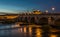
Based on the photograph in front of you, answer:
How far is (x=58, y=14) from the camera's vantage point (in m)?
88.3

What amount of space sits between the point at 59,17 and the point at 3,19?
197ft

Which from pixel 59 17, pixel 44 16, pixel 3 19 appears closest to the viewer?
pixel 59 17

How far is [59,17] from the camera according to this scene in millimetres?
86812

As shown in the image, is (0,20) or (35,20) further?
(0,20)

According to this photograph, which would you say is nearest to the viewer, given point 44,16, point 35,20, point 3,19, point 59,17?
point 59,17

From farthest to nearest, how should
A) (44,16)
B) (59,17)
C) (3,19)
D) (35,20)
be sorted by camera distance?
1. (3,19)
2. (35,20)
3. (44,16)
4. (59,17)

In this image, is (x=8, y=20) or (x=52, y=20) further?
(x=8, y=20)

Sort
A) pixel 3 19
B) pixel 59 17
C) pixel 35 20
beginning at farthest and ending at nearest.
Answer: pixel 3 19, pixel 35 20, pixel 59 17

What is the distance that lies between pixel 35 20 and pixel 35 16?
108 inches

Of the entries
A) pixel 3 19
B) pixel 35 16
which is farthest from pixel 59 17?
pixel 3 19

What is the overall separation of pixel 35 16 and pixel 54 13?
1065 centimetres

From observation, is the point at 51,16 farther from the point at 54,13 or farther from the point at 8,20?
the point at 8,20

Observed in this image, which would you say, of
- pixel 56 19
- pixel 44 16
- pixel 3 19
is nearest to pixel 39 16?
pixel 44 16

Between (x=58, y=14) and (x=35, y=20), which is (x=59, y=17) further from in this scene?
(x=35, y=20)
